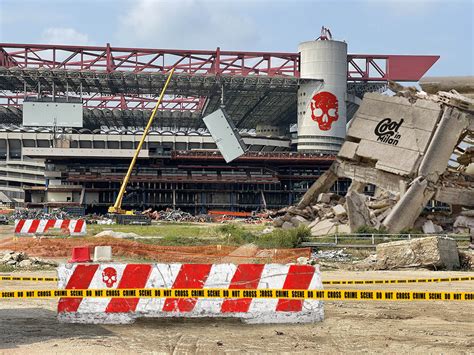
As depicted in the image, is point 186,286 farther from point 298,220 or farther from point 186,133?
point 186,133

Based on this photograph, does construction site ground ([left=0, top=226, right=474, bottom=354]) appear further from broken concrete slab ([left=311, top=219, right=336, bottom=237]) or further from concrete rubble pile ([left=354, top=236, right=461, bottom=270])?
broken concrete slab ([left=311, top=219, right=336, bottom=237])

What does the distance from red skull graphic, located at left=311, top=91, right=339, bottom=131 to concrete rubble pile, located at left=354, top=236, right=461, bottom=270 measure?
67.0 metres

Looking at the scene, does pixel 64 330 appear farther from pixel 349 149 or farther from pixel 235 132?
pixel 235 132

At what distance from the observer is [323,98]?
89.3 m

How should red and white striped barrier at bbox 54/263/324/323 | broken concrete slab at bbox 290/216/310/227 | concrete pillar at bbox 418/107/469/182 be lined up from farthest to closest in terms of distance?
broken concrete slab at bbox 290/216/310/227
concrete pillar at bbox 418/107/469/182
red and white striped barrier at bbox 54/263/324/323

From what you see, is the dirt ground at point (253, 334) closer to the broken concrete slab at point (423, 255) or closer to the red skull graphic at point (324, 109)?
the broken concrete slab at point (423, 255)

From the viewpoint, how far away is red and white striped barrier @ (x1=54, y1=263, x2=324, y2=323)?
35.4ft

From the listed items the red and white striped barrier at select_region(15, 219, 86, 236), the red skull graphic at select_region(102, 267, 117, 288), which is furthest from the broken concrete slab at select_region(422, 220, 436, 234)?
the red skull graphic at select_region(102, 267, 117, 288)

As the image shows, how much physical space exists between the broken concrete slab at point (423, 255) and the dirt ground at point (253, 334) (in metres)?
9.87

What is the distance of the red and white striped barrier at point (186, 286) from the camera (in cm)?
1080

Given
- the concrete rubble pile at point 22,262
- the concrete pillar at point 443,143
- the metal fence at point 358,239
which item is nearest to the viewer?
the concrete rubble pile at point 22,262

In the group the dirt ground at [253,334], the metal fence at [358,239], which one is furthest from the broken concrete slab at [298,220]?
the dirt ground at [253,334]

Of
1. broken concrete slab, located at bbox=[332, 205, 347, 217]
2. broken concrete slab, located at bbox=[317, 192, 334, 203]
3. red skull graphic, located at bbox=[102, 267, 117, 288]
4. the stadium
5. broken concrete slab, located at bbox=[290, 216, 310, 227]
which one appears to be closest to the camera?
red skull graphic, located at bbox=[102, 267, 117, 288]

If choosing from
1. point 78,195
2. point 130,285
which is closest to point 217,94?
point 78,195
